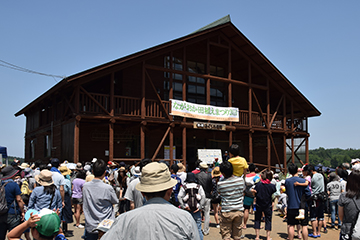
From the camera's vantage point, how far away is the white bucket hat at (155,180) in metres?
2.50

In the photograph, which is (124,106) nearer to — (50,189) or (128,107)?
(128,107)

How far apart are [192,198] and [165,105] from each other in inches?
461

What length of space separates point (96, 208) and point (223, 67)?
18.1m

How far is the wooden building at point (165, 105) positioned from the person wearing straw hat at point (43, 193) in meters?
8.81

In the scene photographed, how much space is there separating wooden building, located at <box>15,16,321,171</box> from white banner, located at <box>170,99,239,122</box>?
1.29 ft

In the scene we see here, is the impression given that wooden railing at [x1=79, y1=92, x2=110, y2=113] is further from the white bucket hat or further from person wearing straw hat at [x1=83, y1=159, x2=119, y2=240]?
the white bucket hat

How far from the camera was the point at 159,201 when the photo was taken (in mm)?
2467

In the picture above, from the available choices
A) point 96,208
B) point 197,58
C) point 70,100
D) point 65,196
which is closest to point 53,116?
point 70,100

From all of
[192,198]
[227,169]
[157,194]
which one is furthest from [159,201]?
[192,198]

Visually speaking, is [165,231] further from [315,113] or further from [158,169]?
[315,113]

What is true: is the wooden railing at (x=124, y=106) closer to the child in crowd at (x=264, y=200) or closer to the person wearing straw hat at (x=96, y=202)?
the child in crowd at (x=264, y=200)

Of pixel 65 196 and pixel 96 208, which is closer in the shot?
pixel 96 208

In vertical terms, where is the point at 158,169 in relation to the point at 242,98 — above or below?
below

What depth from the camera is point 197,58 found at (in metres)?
20.5
